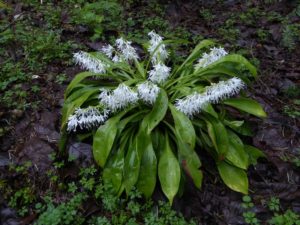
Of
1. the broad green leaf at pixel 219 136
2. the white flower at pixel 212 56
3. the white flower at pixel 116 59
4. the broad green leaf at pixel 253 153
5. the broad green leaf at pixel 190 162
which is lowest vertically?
the broad green leaf at pixel 253 153

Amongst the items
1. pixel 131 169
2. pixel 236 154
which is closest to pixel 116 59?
pixel 131 169

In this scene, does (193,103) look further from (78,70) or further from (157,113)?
(78,70)

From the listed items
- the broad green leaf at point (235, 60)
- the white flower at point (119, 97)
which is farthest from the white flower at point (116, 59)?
the broad green leaf at point (235, 60)

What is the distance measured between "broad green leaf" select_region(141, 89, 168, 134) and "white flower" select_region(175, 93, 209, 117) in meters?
0.13

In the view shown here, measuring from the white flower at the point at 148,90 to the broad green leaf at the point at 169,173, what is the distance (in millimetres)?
478

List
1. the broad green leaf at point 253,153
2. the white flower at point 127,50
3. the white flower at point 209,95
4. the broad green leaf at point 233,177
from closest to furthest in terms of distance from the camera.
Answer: the white flower at point 209,95, the broad green leaf at point 233,177, the broad green leaf at point 253,153, the white flower at point 127,50

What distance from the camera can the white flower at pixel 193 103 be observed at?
301 cm

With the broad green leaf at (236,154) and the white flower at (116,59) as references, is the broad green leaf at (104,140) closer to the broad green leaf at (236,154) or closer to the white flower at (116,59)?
the white flower at (116,59)

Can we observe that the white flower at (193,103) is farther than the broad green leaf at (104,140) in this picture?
No

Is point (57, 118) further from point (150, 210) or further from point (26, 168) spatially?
point (150, 210)

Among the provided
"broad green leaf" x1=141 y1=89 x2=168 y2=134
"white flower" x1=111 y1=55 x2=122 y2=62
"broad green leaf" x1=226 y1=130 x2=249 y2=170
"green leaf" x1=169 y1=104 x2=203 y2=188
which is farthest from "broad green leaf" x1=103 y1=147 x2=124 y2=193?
"white flower" x1=111 y1=55 x2=122 y2=62

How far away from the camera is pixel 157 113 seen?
10.6 ft

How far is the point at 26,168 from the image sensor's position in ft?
11.2

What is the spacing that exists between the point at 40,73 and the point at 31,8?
184 cm
